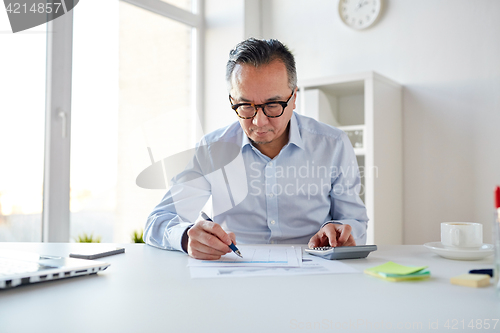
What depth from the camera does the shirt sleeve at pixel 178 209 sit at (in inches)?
45.4

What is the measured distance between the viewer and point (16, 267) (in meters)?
0.77

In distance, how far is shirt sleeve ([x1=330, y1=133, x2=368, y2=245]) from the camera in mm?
1480

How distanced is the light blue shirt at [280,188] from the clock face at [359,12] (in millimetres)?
1544

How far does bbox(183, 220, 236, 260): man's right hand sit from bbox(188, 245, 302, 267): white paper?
0.02 meters

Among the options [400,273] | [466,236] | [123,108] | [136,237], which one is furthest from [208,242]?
[123,108]

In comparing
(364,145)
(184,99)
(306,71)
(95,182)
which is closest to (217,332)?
(364,145)

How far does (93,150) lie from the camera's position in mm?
2643

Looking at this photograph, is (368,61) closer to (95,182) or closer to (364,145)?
(364,145)

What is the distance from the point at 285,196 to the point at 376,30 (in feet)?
5.95

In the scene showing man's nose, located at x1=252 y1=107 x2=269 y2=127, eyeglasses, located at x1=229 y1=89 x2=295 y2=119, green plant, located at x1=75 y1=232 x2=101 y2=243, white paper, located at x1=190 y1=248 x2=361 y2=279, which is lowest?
green plant, located at x1=75 y1=232 x2=101 y2=243

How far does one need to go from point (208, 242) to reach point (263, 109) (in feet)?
1.89

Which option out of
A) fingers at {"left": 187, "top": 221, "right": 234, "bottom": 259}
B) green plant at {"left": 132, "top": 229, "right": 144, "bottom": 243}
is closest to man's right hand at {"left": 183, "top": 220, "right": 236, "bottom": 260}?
fingers at {"left": 187, "top": 221, "right": 234, "bottom": 259}

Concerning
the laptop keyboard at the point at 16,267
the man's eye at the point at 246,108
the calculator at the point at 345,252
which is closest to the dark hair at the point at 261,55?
the man's eye at the point at 246,108

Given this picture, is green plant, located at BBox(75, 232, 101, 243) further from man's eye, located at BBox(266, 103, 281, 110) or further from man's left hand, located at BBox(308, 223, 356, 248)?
man's left hand, located at BBox(308, 223, 356, 248)
